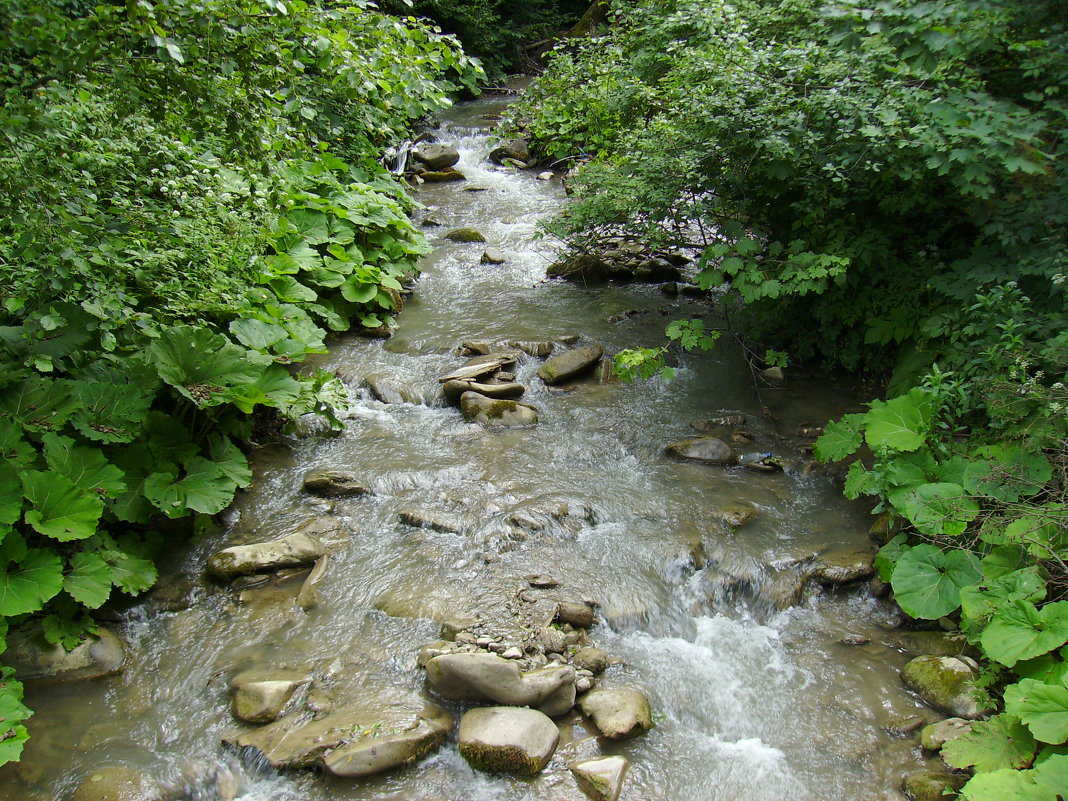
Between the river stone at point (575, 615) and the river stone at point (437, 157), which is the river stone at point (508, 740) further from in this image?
the river stone at point (437, 157)

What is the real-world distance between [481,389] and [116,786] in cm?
455

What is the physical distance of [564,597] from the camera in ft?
16.4

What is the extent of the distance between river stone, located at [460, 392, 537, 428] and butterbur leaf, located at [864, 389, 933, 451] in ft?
10.2

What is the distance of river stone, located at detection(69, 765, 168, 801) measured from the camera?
371 cm

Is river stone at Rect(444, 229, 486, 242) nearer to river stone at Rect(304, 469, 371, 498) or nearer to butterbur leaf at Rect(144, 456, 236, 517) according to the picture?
river stone at Rect(304, 469, 371, 498)

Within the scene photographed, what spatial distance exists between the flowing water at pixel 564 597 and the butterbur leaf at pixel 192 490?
48cm

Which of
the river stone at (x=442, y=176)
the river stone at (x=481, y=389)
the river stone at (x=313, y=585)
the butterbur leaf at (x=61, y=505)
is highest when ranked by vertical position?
the river stone at (x=442, y=176)

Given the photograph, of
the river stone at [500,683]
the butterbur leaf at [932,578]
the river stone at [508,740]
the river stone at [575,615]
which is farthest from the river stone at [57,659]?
the butterbur leaf at [932,578]

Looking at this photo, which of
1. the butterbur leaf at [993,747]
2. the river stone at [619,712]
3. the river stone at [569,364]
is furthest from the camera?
the river stone at [569,364]

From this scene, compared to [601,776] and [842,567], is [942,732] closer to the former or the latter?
[842,567]

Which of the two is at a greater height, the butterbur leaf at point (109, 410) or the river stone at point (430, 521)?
the butterbur leaf at point (109, 410)

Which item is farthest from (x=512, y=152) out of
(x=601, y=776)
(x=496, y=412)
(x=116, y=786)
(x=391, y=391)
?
(x=116, y=786)

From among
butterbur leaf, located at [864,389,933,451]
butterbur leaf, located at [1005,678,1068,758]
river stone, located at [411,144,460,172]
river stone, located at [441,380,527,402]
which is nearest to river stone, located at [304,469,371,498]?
river stone, located at [441,380,527,402]

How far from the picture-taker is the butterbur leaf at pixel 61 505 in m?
4.34
